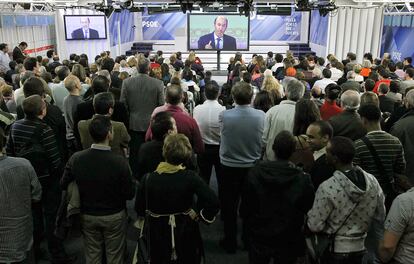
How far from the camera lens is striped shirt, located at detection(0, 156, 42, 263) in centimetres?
268

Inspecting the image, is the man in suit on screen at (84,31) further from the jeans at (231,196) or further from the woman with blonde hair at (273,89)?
the jeans at (231,196)

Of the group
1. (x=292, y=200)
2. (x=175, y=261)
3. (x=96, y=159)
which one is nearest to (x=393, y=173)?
(x=292, y=200)

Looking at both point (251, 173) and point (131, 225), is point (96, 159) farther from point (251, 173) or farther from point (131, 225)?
point (131, 225)

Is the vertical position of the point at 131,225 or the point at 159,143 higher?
the point at 159,143

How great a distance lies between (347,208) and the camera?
2471mm

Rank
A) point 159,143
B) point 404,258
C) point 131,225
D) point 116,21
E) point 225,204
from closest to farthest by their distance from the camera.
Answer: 1. point 404,258
2. point 159,143
3. point 225,204
4. point 131,225
5. point 116,21

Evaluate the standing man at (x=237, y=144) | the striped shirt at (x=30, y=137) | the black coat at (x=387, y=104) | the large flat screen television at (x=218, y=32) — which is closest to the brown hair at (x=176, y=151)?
the standing man at (x=237, y=144)

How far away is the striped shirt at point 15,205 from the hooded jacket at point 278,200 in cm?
152

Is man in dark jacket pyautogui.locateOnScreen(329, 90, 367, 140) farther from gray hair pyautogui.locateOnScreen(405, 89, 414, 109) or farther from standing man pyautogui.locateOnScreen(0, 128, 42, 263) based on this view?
standing man pyautogui.locateOnScreen(0, 128, 42, 263)

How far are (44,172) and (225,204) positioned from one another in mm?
→ 1649

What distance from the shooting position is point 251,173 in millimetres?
2631

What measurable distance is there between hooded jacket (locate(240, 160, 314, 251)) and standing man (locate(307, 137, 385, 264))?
90mm

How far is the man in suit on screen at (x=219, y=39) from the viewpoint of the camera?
15.3m

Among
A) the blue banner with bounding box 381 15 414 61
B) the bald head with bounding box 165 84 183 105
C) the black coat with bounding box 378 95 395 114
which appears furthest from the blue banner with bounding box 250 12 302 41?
the bald head with bounding box 165 84 183 105
